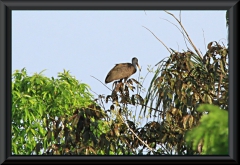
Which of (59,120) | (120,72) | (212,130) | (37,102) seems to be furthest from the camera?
(37,102)

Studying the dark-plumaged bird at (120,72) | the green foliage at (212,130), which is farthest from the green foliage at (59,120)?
the green foliage at (212,130)

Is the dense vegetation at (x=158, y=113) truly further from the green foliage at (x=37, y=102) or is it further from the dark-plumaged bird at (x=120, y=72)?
the green foliage at (x=37, y=102)

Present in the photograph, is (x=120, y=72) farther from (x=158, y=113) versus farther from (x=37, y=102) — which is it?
(x=37, y=102)

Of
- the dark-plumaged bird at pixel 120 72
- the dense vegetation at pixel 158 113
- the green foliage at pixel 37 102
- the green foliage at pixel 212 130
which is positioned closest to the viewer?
the green foliage at pixel 212 130

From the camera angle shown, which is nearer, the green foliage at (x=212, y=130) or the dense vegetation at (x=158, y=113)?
the green foliage at (x=212, y=130)

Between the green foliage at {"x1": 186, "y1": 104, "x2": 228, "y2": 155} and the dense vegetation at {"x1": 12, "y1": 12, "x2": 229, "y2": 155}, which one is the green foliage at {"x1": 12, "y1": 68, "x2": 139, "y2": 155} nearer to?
the dense vegetation at {"x1": 12, "y1": 12, "x2": 229, "y2": 155}

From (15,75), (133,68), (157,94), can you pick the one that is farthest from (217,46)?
(15,75)

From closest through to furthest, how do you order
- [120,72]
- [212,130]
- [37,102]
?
[212,130] → [120,72] → [37,102]

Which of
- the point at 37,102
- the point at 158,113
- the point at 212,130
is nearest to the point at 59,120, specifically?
the point at 158,113

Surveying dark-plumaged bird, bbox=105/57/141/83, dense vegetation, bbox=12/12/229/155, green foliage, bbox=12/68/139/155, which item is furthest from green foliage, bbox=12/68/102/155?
dense vegetation, bbox=12/12/229/155

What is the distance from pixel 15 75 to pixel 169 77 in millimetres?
8182

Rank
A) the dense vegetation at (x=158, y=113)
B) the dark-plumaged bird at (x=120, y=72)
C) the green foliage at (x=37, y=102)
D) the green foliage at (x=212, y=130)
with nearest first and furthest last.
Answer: the green foliage at (x=212, y=130) → the dense vegetation at (x=158, y=113) → the dark-plumaged bird at (x=120, y=72) → the green foliage at (x=37, y=102)

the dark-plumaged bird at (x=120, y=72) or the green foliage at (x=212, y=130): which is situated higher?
the dark-plumaged bird at (x=120, y=72)
